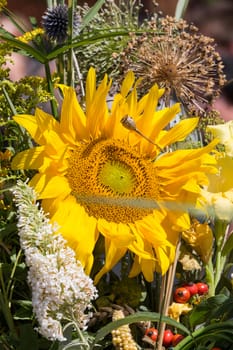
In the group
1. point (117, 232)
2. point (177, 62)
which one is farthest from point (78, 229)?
point (177, 62)

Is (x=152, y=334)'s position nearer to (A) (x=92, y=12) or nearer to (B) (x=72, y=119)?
(B) (x=72, y=119)

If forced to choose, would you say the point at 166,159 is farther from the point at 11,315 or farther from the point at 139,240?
the point at 11,315

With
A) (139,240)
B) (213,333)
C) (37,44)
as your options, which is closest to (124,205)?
(139,240)

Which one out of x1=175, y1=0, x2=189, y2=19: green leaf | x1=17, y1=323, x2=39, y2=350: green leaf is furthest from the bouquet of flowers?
x1=175, y1=0, x2=189, y2=19: green leaf

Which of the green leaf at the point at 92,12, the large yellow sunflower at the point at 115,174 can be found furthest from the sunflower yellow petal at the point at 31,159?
the green leaf at the point at 92,12

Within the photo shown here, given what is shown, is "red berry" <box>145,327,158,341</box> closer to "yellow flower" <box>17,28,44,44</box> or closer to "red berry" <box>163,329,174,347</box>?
"red berry" <box>163,329,174,347</box>
